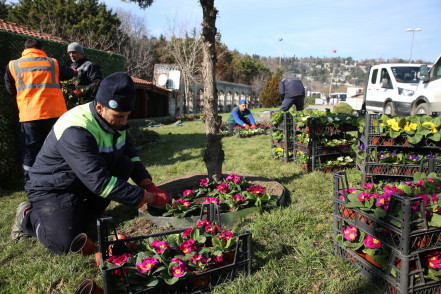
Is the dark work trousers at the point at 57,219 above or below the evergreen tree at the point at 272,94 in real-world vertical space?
below

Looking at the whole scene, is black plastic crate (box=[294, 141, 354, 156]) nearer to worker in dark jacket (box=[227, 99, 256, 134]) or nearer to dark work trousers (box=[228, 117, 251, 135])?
worker in dark jacket (box=[227, 99, 256, 134])

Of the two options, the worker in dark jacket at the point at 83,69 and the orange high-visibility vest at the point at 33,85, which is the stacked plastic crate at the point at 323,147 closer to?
the worker in dark jacket at the point at 83,69

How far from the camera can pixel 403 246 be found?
1.74 metres

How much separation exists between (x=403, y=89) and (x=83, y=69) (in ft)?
33.0

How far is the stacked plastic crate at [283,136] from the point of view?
5.65 metres

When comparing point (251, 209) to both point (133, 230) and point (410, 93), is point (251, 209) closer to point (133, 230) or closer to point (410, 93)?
point (133, 230)

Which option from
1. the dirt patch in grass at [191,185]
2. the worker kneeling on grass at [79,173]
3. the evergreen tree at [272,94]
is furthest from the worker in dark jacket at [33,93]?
the evergreen tree at [272,94]

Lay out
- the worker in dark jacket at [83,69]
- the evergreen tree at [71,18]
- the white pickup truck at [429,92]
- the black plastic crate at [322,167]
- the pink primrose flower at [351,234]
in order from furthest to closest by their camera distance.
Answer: the evergreen tree at [71,18]
the white pickup truck at [429,92]
the black plastic crate at [322,167]
the worker in dark jacket at [83,69]
the pink primrose flower at [351,234]

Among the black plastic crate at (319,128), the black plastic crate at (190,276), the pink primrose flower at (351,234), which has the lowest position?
the black plastic crate at (190,276)

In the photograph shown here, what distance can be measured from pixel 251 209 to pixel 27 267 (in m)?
2.14

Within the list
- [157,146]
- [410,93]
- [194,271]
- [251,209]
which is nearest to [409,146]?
[251,209]

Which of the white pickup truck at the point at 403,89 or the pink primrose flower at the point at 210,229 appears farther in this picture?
the white pickup truck at the point at 403,89

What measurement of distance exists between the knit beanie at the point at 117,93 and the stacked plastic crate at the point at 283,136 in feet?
12.2

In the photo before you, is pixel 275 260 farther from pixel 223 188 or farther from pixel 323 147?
pixel 323 147
